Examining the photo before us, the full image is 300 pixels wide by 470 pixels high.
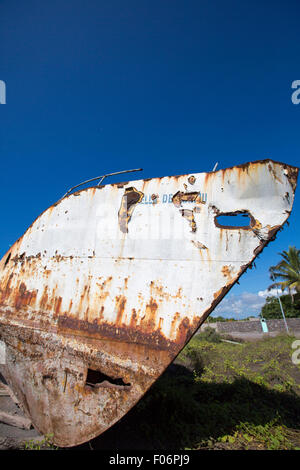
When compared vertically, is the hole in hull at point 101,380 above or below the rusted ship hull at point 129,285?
below

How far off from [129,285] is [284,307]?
994 inches

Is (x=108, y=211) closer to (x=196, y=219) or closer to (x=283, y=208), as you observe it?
(x=196, y=219)

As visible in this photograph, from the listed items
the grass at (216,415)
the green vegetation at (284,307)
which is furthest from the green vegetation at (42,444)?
the green vegetation at (284,307)

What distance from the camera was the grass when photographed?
3.29m

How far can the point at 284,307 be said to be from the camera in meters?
23.2

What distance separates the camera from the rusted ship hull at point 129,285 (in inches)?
100.0

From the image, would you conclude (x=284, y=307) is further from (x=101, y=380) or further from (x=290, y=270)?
(x=101, y=380)

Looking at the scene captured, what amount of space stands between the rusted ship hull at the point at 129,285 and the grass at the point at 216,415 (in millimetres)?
1173

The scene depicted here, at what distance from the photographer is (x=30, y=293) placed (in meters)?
3.54

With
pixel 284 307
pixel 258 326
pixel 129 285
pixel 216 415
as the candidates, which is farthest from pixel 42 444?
pixel 284 307

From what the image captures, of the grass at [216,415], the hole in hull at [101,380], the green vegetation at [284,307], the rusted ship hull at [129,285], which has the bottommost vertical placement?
the grass at [216,415]

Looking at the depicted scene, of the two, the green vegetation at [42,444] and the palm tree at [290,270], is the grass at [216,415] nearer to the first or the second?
the green vegetation at [42,444]

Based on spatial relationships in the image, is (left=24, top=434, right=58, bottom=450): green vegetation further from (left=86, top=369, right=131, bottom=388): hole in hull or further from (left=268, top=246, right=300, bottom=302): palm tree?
(left=268, top=246, right=300, bottom=302): palm tree
